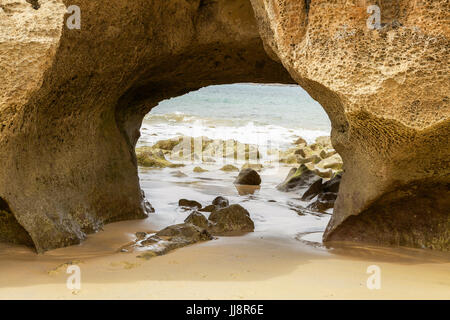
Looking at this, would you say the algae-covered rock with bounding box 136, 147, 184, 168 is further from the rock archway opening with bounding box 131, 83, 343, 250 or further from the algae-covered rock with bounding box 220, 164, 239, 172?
the algae-covered rock with bounding box 220, 164, 239, 172

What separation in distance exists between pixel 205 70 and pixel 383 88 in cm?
Answer: 237

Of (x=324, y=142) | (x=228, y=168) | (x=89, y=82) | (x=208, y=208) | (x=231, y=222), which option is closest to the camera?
(x=89, y=82)

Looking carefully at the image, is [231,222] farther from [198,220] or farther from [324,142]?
[324,142]

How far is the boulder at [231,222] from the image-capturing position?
4133 mm

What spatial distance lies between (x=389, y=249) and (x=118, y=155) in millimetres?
2449

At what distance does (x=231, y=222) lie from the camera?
13.8 feet

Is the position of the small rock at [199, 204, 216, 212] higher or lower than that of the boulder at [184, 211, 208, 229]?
lower

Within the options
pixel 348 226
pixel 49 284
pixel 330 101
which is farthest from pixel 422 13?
pixel 49 284

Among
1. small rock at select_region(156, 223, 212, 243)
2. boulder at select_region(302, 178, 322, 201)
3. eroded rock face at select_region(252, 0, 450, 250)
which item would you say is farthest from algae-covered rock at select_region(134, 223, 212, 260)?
boulder at select_region(302, 178, 322, 201)

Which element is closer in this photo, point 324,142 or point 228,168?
point 228,168

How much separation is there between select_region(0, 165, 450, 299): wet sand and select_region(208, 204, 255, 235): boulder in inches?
5.9

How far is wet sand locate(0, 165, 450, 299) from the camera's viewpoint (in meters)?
2.39

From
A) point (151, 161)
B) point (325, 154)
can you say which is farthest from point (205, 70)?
point (325, 154)

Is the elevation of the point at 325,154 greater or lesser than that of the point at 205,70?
lesser
